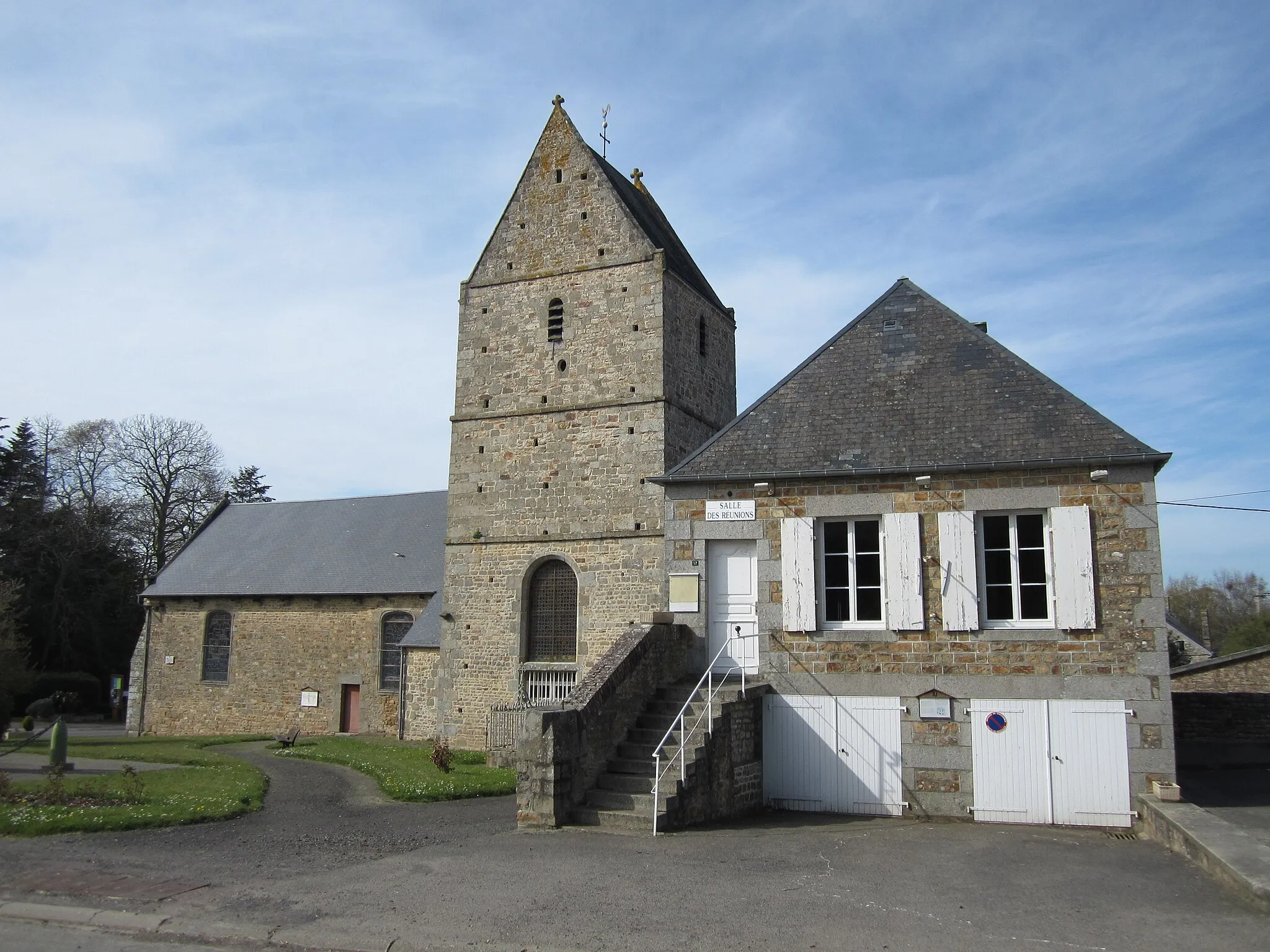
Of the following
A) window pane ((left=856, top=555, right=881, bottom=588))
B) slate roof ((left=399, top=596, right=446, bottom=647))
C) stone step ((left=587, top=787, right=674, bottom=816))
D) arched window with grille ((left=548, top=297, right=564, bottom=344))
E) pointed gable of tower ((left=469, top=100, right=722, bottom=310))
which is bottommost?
stone step ((left=587, top=787, right=674, bottom=816))

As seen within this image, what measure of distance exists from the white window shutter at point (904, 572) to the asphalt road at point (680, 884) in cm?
246

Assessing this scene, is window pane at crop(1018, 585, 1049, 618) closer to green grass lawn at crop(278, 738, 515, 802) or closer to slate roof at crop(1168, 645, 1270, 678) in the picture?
green grass lawn at crop(278, 738, 515, 802)

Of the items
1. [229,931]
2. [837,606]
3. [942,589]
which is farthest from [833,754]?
[229,931]

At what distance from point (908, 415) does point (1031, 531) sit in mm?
2156

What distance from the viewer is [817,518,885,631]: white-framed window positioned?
13008mm

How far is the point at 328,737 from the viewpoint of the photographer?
84.2ft

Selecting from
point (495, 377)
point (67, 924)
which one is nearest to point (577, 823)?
point (67, 924)

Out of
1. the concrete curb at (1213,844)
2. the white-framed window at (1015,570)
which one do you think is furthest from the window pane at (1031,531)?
the concrete curb at (1213,844)

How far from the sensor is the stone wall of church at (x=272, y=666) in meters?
27.8

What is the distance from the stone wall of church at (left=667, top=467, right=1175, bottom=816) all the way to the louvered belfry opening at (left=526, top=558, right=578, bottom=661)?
22.3ft

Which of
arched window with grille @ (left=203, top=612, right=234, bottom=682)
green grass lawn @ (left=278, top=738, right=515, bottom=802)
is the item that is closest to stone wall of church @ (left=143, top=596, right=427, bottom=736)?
arched window with grille @ (left=203, top=612, right=234, bottom=682)

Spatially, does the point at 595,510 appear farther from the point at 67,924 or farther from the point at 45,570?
the point at 45,570

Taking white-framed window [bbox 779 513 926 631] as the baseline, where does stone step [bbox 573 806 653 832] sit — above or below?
below

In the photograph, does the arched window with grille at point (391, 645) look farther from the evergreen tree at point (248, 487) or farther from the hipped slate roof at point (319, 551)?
the evergreen tree at point (248, 487)
